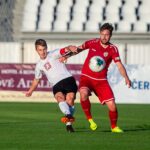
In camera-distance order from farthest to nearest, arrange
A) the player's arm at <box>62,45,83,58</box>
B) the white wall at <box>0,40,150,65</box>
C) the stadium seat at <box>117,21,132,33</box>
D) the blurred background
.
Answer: the stadium seat at <box>117,21,132,33</box> → the blurred background → the white wall at <box>0,40,150,65</box> → the player's arm at <box>62,45,83,58</box>

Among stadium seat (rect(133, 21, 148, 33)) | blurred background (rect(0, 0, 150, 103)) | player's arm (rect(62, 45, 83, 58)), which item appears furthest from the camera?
stadium seat (rect(133, 21, 148, 33))

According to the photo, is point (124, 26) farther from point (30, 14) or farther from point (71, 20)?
point (30, 14)

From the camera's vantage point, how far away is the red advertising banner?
124 ft

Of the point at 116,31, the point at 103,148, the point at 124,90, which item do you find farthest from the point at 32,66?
the point at 103,148

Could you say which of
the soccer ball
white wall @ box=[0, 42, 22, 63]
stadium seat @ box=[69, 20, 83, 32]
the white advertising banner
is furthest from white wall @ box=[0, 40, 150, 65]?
the soccer ball

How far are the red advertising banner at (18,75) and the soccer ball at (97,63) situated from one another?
2113cm

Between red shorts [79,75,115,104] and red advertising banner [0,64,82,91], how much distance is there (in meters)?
20.9

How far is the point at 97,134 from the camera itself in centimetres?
1581

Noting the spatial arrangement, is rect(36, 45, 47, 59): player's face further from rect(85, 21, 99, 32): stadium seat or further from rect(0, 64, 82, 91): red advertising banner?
rect(85, 21, 99, 32): stadium seat

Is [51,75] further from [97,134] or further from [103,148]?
[103,148]

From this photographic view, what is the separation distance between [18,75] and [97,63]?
21.9 metres

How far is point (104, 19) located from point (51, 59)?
42815mm

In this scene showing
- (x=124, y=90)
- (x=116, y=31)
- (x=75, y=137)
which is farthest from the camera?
(x=116, y=31)

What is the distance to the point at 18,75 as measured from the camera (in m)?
37.9
